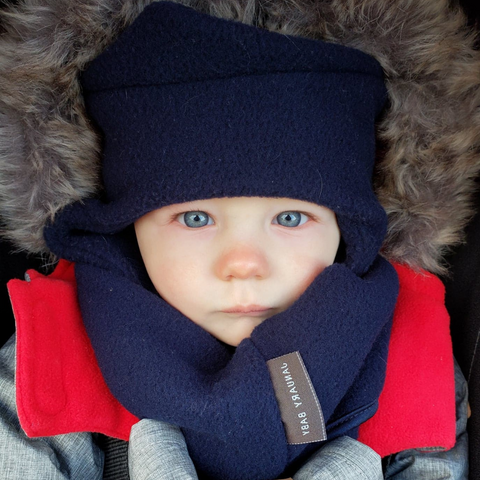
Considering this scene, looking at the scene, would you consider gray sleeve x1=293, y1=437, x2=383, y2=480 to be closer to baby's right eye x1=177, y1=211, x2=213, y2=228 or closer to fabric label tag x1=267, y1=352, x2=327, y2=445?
fabric label tag x1=267, y1=352, x2=327, y2=445

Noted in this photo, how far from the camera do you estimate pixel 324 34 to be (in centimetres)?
116

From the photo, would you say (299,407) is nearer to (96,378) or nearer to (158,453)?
(158,453)

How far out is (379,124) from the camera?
4.16 ft

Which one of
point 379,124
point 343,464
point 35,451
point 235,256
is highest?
point 379,124

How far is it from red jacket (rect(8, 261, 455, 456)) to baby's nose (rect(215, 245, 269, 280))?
320 millimetres

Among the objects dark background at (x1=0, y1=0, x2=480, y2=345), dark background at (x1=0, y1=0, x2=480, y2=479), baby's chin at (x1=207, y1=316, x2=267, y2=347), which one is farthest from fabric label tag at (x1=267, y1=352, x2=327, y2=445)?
dark background at (x1=0, y1=0, x2=480, y2=345)

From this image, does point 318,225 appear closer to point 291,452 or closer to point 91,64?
point 291,452

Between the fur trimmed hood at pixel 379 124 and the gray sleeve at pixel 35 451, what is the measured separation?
30cm

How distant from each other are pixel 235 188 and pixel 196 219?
0.39ft

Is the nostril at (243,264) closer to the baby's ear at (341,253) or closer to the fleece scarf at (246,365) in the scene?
the fleece scarf at (246,365)

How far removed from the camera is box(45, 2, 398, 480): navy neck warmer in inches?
40.5

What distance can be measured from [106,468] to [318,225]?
60 cm

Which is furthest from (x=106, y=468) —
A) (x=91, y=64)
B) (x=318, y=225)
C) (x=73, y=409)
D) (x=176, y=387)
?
(x=91, y=64)

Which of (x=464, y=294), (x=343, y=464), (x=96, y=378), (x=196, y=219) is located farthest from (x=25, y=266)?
(x=464, y=294)
